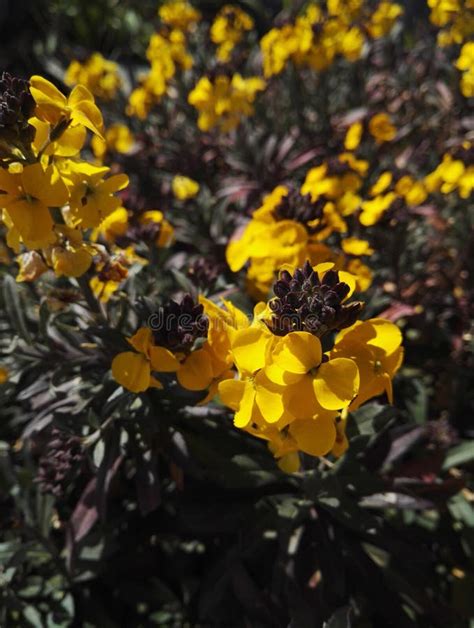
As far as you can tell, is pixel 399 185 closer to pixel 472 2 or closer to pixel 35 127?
pixel 472 2

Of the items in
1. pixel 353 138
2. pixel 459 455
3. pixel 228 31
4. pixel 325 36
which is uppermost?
pixel 228 31

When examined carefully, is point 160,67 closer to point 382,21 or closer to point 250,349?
point 382,21

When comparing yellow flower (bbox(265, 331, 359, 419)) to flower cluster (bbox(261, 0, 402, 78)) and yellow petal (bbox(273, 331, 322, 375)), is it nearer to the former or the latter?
yellow petal (bbox(273, 331, 322, 375))

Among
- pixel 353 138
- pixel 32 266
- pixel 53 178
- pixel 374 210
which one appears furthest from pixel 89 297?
pixel 353 138

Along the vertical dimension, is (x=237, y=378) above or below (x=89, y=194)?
below

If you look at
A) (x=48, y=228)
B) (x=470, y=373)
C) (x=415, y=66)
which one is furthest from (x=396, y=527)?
(x=415, y=66)

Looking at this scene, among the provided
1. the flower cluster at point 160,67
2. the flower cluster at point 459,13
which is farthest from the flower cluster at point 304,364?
the flower cluster at point 160,67
